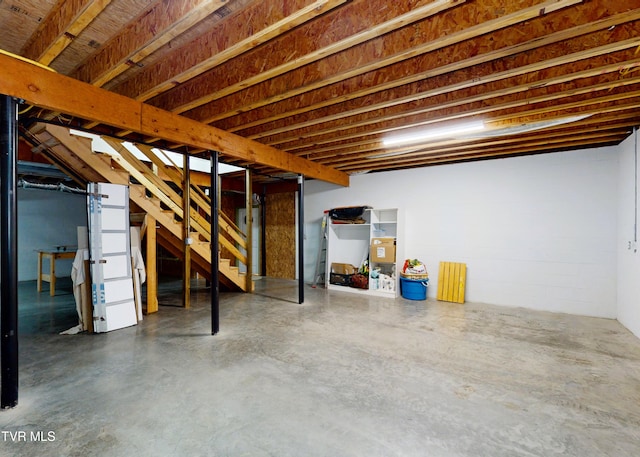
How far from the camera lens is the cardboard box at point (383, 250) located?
5.80 metres

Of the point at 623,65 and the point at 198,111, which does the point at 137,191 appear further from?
the point at 623,65

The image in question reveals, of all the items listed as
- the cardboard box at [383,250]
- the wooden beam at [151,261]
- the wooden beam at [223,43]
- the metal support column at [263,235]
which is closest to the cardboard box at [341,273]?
the cardboard box at [383,250]

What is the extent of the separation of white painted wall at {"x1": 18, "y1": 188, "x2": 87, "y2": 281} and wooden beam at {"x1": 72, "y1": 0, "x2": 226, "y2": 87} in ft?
20.7

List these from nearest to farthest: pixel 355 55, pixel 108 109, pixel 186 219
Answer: pixel 355 55 < pixel 108 109 < pixel 186 219

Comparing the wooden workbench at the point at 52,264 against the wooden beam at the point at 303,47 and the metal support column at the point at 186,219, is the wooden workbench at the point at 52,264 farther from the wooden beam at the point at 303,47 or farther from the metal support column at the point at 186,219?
the wooden beam at the point at 303,47

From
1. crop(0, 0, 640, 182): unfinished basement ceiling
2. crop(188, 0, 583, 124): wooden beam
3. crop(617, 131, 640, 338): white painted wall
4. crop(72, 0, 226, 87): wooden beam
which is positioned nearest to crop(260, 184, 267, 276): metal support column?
crop(0, 0, 640, 182): unfinished basement ceiling

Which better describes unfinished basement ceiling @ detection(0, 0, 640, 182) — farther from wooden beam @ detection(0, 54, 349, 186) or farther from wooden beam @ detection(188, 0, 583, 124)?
wooden beam @ detection(0, 54, 349, 186)

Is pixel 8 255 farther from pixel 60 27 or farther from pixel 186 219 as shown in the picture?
pixel 186 219

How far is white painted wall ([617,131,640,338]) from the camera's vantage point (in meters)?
3.71

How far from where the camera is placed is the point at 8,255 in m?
2.11

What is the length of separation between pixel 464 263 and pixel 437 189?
4.86ft

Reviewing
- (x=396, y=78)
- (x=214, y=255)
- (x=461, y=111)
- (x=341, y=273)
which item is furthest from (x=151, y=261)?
(x=461, y=111)

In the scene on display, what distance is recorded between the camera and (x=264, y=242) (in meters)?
8.36

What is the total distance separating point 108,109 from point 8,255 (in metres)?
1.44
